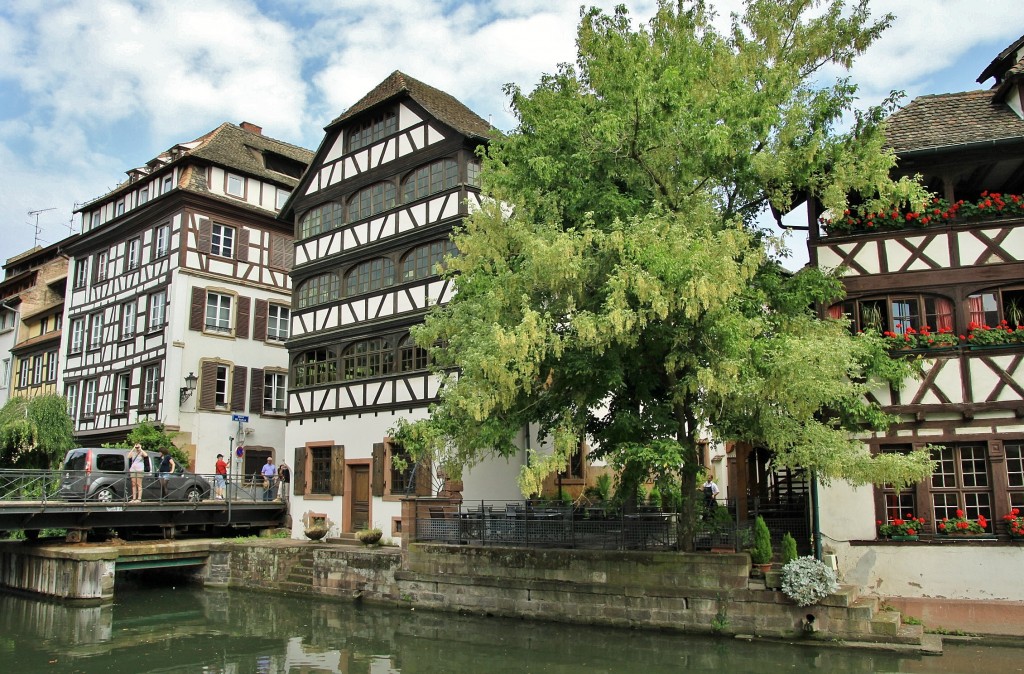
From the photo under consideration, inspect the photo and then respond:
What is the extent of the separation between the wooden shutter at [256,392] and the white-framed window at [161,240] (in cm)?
590

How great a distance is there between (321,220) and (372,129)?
3.49 metres

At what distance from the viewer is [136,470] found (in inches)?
977

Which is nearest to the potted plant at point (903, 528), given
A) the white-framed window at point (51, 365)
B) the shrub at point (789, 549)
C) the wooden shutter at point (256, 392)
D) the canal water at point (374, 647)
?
the shrub at point (789, 549)

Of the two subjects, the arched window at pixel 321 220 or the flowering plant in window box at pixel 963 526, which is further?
the arched window at pixel 321 220

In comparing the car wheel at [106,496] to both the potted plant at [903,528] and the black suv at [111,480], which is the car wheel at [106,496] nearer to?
the black suv at [111,480]

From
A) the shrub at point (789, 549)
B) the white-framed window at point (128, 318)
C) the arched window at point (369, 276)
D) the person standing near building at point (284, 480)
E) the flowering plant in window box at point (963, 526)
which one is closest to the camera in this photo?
the shrub at point (789, 549)

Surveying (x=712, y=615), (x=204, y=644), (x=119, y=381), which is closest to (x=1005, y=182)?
(x=712, y=615)

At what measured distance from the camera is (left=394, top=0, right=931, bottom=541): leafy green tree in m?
13.6

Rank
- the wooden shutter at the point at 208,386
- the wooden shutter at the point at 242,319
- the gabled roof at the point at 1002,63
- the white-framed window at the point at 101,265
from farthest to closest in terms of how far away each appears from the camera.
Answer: the white-framed window at the point at 101,265, the wooden shutter at the point at 242,319, the wooden shutter at the point at 208,386, the gabled roof at the point at 1002,63

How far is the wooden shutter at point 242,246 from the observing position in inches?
1350

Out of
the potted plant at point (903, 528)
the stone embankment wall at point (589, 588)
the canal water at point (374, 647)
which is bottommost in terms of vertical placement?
the canal water at point (374, 647)

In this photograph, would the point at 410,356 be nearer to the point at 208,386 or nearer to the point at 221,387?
the point at 208,386

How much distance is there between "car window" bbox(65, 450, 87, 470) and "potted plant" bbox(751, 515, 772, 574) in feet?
63.7

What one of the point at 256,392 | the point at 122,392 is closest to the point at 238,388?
the point at 256,392
